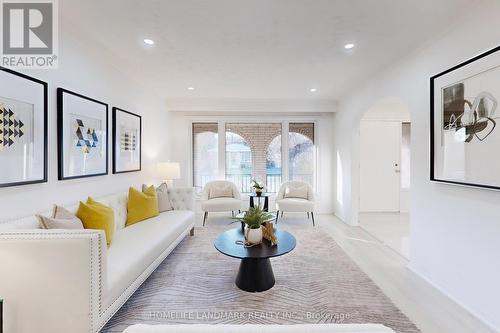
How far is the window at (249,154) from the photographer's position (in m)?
5.73

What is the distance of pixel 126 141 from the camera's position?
139 inches

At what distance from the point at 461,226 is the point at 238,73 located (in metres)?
3.17

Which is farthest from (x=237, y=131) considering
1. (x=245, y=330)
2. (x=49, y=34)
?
(x=245, y=330)

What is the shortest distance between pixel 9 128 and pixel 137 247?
136cm

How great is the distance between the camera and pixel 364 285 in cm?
243

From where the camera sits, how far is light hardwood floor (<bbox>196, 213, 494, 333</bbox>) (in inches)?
74.4

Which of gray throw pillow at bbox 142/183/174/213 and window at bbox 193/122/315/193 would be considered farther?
window at bbox 193/122/315/193

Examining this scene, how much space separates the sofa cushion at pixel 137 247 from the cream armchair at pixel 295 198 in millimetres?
1965

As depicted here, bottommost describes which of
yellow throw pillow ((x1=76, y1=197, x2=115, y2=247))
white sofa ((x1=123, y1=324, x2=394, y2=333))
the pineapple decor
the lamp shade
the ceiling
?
the pineapple decor

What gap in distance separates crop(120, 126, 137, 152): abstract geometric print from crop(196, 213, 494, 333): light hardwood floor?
11.4 feet

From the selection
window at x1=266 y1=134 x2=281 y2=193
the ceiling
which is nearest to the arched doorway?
window at x1=266 y1=134 x2=281 y2=193

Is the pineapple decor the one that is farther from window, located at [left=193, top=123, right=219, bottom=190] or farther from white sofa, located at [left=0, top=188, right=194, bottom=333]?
window, located at [left=193, top=123, right=219, bottom=190]

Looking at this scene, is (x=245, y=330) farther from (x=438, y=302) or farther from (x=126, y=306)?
(x=438, y=302)

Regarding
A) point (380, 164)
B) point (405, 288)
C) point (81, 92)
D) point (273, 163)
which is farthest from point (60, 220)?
point (380, 164)
